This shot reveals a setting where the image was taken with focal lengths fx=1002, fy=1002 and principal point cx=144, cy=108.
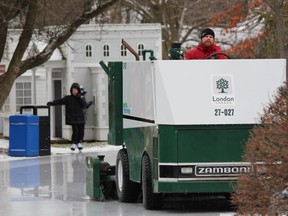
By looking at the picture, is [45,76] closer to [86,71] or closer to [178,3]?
[86,71]

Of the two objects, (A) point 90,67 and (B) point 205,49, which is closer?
(B) point 205,49

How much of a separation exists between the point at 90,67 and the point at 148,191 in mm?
20547

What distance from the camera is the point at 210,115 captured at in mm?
13695

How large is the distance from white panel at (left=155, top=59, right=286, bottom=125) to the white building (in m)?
19.9

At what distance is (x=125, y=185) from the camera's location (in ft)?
50.0

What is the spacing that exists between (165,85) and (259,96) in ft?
4.31

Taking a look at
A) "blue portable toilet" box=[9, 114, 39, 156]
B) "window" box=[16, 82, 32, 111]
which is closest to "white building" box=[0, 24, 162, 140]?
"window" box=[16, 82, 32, 111]

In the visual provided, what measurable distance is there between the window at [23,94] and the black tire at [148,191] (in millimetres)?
22422

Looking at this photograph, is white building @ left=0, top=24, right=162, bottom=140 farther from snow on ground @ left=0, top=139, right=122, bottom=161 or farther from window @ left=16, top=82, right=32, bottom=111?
snow on ground @ left=0, top=139, right=122, bottom=161

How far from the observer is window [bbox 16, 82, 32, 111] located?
3641 cm

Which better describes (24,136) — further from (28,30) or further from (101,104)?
(101,104)

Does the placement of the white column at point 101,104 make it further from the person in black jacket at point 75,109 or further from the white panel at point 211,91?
the white panel at point 211,91

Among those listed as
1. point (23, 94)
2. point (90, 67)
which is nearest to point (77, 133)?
point (90, 67)

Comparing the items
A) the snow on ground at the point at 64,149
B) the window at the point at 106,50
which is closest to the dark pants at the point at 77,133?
the snow on ground at the point at 64,149
